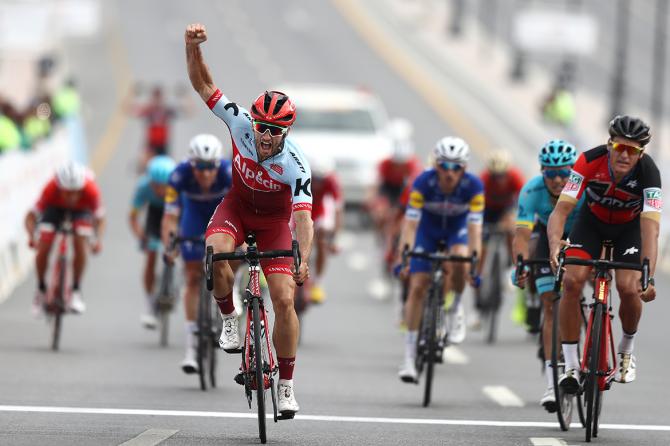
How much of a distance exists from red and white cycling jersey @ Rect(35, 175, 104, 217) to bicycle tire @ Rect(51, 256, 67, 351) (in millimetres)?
558

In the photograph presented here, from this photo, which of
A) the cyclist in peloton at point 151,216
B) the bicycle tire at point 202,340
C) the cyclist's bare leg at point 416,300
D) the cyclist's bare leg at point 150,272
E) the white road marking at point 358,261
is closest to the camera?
the bicycle tire at point 202,340

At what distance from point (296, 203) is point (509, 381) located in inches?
201

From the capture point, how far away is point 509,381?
15867mm

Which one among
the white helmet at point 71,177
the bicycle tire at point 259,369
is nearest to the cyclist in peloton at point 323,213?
the white helmet at point 71,177

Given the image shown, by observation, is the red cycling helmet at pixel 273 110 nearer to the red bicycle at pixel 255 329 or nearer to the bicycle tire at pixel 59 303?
the red bicycle at pixel 255 329

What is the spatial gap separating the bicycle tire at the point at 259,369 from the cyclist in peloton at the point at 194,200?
3765 mm

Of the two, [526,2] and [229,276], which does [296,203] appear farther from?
[526,2]

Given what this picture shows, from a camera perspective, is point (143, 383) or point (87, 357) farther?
point (87, 357)

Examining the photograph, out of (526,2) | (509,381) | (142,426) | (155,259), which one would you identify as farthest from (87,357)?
(526,2)

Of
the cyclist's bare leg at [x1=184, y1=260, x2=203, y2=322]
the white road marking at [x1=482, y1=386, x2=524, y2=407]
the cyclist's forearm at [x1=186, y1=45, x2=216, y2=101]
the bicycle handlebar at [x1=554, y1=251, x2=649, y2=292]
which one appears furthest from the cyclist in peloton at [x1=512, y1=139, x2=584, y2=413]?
the cyclist's bare leg at [x1=184, y1=260, x2=203, y2=322]

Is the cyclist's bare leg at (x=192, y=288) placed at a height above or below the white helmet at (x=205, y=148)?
below

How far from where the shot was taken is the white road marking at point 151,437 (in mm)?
10680

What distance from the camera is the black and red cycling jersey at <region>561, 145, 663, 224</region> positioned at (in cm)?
1155

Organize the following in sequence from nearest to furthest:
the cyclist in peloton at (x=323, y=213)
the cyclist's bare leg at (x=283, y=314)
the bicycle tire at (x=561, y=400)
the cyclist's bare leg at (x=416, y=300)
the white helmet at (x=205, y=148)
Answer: the cyclist's bare leg at (x=283, y=314) < the bicycle tire at (x=561, y=400) < the cyclist's bare leg at (x=416, y=300) < the white helmet at (x=205, y=148) < the cyclist in peloton at (x=323, y=213)
